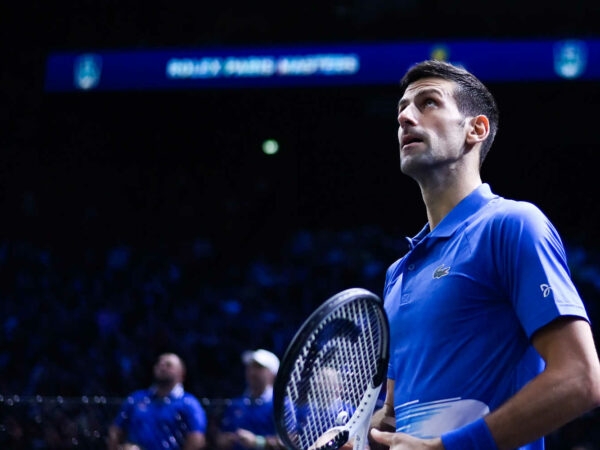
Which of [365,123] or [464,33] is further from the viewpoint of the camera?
[365,123]

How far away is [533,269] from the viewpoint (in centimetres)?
162

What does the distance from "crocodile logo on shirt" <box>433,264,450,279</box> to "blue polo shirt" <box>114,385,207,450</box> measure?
3.68 m

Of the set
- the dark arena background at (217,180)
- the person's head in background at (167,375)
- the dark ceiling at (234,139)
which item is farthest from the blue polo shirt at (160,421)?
the dark ceiling at (234,139)

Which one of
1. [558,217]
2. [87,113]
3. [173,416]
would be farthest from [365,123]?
[173,416]

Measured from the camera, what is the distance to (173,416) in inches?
213

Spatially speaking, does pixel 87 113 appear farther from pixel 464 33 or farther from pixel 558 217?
pixel 558 217

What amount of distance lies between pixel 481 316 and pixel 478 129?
1.61 ft

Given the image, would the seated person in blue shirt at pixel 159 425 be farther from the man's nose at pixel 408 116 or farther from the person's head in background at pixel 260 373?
the man's nose at pixel 408 116

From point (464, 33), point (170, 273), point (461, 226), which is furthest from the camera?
point (170, 273)

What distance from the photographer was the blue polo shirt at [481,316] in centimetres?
163

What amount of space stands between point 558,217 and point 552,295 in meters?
11.6

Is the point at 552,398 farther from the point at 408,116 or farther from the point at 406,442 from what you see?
the point at 408,116

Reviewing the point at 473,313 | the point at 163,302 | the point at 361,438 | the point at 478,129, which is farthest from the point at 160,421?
the point at 163,302

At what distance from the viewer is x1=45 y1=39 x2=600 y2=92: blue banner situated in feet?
33.1
